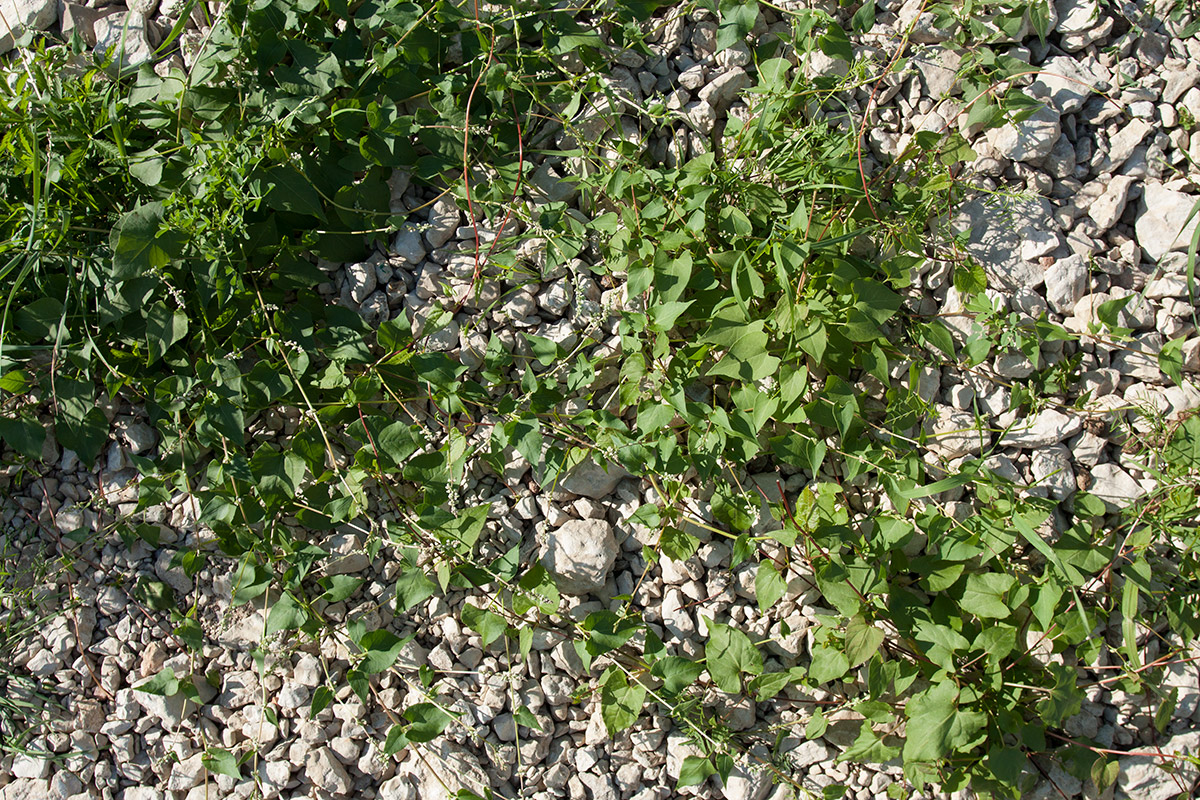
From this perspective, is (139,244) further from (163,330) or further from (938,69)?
(938,69)

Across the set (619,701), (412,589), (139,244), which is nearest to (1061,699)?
(619,701)

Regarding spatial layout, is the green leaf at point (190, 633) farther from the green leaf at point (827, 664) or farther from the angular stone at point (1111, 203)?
the angular stone at point (1111, 203)

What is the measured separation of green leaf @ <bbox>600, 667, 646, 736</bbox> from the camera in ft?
6.46

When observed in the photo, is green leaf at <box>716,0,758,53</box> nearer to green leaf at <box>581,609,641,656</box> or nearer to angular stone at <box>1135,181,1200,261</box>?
angular stone at <box>1135,181,1200,261</box>

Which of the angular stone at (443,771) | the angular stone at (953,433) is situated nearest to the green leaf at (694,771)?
the angular stone at (443,771)

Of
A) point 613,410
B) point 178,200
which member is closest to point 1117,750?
point 613,410

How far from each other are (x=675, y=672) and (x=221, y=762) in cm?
110

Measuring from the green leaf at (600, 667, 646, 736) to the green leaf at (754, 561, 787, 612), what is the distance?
35cm

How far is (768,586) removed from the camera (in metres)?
1.96

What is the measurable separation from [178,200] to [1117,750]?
2.60 metres

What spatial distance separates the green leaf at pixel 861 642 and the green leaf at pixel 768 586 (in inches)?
7.1

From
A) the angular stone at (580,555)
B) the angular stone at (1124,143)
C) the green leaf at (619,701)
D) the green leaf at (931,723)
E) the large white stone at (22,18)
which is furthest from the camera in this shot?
the large white stone at (22,18)

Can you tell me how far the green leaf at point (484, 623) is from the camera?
6.42ft

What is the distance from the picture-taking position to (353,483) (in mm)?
2051
